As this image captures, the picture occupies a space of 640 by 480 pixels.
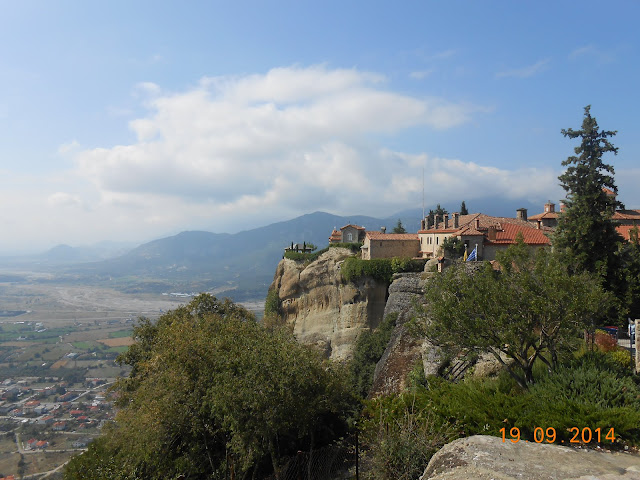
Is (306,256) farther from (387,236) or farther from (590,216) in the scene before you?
(590,216)

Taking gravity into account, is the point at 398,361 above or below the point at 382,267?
below

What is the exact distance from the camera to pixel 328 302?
1666 inches

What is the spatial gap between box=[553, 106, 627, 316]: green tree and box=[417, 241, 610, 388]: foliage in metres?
11.5

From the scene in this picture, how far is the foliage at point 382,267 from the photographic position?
3734cm

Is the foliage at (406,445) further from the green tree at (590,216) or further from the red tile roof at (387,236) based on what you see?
the red tile roof at (387,236)

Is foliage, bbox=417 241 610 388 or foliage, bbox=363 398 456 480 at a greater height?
foliage, bbox=417 241 610 388

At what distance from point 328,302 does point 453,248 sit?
13639 mm

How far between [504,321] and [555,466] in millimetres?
6517

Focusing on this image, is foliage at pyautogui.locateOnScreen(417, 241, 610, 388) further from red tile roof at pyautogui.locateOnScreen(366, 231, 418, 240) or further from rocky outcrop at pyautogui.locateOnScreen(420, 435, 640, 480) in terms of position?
red tile roof at pyautogui.locateOnScreen(366, 231, 418, 240)

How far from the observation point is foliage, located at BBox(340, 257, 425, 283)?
37344 mm

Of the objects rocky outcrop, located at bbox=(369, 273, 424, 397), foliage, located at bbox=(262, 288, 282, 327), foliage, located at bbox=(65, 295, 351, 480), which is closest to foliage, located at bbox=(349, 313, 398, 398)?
rocky outcrop, located at bbox=(369, 273, 424, 397)

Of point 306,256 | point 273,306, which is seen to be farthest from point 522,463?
point 273,306

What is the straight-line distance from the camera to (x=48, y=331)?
457 feet

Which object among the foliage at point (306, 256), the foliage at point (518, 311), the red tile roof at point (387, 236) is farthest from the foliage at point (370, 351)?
the foliage at point (518, 311)
